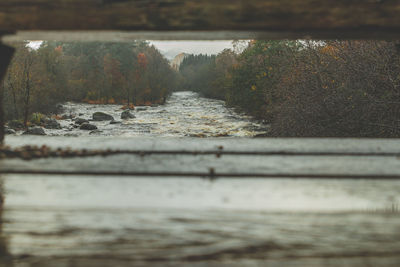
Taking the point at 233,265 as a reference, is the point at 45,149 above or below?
above

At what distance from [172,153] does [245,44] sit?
2349 centimetres

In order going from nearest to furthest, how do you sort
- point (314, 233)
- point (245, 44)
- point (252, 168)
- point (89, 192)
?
point (314, 233)
point (89, 192)
point (252, 168)
point (245, 44)

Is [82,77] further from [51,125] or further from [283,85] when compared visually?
[283,85]

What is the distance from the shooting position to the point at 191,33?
1.50 metres

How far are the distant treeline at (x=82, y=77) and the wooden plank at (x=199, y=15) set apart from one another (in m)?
19.7

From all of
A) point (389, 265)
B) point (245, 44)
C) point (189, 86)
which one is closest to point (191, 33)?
point (389, 265)

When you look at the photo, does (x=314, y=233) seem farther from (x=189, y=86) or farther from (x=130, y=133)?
(x=189, y=86)

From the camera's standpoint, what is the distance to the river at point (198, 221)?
901 mm

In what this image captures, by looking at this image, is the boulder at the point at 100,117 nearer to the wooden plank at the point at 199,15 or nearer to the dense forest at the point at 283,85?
the dense forest at the point at 283,85

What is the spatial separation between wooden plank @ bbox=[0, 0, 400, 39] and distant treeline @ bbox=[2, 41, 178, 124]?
775 inches

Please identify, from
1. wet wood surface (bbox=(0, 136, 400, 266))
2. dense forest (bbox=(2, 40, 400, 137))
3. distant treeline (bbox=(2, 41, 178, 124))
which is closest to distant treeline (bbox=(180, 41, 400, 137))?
dense forest (bbox=(2, 40, 400, 137))

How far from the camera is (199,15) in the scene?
1.41 meters

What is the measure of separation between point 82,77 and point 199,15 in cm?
5402

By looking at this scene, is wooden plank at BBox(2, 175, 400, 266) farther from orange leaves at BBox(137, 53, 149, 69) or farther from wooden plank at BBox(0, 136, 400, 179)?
orange leaves at BBox(137, 53, 149, 69)
